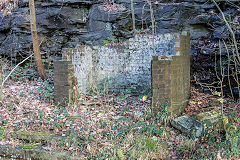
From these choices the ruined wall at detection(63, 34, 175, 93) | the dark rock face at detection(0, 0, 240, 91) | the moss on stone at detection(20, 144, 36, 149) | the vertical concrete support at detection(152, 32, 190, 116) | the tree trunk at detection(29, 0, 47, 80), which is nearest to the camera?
the moss on stone at detection(20, 144, 36, 149)

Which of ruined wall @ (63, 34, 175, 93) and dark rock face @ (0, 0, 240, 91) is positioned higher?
dark rock face @ (0, 0, 240, 91)

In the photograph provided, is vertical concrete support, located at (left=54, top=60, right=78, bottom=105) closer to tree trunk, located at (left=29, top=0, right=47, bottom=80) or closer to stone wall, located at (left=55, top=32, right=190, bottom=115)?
stone wall, located at (left=55, top=32, right=190, bottom=115)

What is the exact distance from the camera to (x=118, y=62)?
8445mm

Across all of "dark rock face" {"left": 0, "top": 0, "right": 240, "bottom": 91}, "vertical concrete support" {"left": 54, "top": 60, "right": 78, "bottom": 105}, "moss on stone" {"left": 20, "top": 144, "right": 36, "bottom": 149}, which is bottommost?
"moss on stone" {"left": 20, "top": 144, "right": 36, "bottom": 149}

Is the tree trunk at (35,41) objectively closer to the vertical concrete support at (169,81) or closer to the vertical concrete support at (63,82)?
the vertical concrete support at (63,82)

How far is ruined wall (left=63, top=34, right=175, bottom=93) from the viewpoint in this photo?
7.89 m

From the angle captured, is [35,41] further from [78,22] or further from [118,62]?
[118,62]

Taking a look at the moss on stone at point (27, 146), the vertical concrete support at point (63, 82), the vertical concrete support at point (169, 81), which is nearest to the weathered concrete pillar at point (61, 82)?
the vertical concrete support at point (63, 82)

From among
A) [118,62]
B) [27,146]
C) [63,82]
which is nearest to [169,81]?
[118,62]

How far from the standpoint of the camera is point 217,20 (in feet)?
31.3

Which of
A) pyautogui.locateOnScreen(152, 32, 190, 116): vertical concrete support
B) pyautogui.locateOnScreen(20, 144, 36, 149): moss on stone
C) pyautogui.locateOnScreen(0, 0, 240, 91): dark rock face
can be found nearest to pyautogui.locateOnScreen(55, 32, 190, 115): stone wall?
pyautogui.locateOnScreen(152, 32, 190, 116): vertical concrete support

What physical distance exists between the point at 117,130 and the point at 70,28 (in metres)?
8.03

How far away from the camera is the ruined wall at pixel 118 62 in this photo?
7.89 meters

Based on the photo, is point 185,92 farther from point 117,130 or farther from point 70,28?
point 70,28
